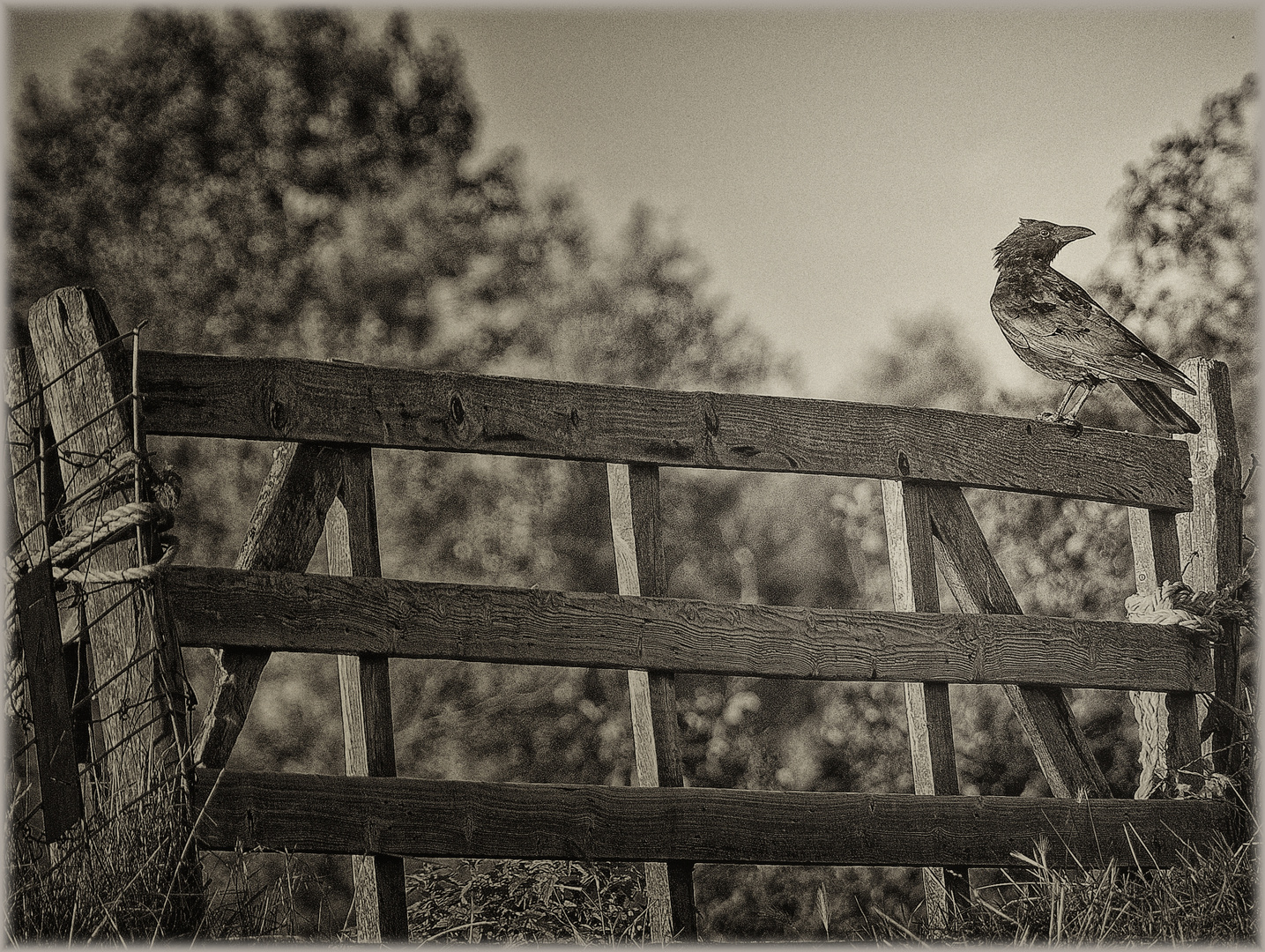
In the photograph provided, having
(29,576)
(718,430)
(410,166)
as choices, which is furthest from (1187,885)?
(410,166)

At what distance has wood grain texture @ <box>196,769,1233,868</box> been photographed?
3084 millimetres

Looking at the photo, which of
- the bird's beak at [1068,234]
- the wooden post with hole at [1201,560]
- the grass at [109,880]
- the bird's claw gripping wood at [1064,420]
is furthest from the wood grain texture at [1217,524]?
the grass at [109,880]

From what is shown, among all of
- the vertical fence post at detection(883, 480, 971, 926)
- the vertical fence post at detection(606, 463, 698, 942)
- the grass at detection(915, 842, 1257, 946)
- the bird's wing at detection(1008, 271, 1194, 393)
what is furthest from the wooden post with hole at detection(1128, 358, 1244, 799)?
the vertical fence post at detection(606, 463, 698, 942)

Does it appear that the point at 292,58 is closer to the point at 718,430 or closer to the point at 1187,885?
the point at 718,430

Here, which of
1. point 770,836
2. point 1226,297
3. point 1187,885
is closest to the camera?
point 1187,885

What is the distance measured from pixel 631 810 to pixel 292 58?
47.6 feet

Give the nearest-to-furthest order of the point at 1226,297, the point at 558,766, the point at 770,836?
the point at 770,836 → the point at 1226,297 → the point at 558,766

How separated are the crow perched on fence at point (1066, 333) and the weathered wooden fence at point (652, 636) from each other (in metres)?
0.27

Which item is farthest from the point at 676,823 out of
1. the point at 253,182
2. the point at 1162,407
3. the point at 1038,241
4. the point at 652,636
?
the point at 253,182

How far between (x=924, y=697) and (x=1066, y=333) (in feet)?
4.92

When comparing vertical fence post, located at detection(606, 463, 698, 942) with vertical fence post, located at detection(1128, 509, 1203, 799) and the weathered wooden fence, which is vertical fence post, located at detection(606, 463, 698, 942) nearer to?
the weathered wooden fence

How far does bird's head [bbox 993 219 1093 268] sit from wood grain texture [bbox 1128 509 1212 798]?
3.30ft

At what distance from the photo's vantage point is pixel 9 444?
3316 mm

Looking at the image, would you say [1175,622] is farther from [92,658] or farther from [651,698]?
[92,658]
